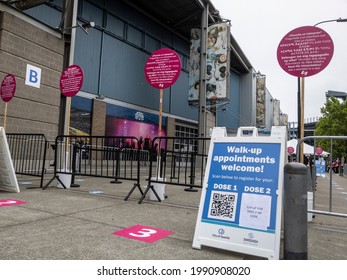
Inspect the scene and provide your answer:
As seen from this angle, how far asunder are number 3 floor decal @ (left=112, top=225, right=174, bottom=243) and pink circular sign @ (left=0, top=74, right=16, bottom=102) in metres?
7.45

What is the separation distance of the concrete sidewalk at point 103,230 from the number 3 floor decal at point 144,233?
0.37ft

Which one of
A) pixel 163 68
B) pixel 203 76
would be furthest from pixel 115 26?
pixel 163 68

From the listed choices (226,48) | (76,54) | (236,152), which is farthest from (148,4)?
(236,152)

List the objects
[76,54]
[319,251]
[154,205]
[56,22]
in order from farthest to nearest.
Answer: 1. [76,54]
2. [56,22]
3. [154,205]
4. [319,251]

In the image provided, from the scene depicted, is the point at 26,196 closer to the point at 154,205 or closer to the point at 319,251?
the point at 154,205

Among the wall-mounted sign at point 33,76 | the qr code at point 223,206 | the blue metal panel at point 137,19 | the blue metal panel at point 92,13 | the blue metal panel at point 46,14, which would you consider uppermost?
the blue metal panel at point 137,19

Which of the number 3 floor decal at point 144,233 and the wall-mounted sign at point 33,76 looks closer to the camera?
the number 3 floor decal at point 144,233

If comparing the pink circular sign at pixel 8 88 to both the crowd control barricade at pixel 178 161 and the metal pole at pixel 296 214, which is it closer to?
the crowd control barricade at pixel 178 161

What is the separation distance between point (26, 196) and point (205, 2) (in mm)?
21332

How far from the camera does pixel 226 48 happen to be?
23484 millimetres

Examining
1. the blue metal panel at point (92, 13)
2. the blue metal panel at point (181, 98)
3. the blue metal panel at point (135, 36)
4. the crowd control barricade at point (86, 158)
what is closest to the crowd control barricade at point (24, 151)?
the crowd control barricade at point (86, 158)

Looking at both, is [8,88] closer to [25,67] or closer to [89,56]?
[25,67]

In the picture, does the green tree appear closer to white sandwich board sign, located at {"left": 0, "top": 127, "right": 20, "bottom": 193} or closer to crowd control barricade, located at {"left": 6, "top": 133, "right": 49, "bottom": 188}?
crowd control barricade, located at {"left": 6, "top": 133, "right": 49, "bottom": 188}

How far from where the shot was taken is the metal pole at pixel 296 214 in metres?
3.07
